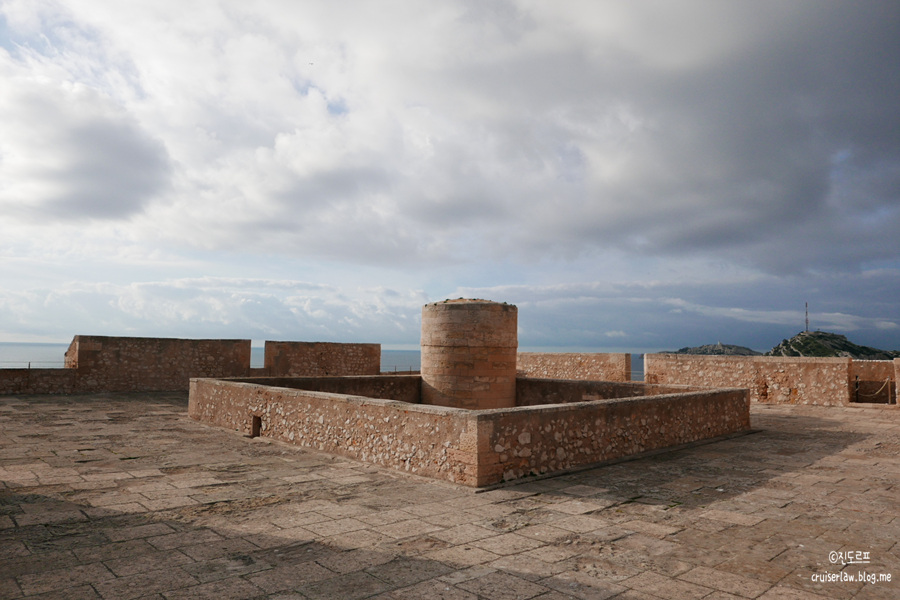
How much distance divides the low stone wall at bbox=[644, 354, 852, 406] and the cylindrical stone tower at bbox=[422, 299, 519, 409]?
8452 millimetres

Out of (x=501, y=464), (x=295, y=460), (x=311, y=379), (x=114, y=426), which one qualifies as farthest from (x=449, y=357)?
(x=114, y=426)

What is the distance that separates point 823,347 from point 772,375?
97.5ft

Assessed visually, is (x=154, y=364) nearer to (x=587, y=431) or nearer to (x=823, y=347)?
(x=587, y=431)

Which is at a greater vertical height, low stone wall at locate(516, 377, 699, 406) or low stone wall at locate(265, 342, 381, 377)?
low stone wall at locate(265, 342, 381, 377)

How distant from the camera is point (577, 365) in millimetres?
21938

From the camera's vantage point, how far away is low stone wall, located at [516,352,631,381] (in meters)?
20.7

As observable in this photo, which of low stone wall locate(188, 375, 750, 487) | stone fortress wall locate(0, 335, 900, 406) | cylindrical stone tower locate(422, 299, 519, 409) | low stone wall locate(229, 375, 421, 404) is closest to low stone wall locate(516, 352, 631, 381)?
stone fortress wall locate(0, 335, 900, 406)

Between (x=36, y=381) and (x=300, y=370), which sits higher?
(x=300, y=370)

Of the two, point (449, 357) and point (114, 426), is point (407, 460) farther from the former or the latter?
point (114, 426)

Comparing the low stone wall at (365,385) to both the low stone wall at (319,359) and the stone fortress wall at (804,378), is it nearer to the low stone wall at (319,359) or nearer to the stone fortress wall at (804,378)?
the low stone wall at (319,359)

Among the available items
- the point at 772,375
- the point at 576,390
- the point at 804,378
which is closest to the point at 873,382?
the point at 804,378

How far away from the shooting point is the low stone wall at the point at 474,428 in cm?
663

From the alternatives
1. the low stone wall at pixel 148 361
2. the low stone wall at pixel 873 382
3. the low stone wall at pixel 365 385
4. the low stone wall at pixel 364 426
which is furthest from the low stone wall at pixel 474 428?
the low stone wall at pixel 873 382

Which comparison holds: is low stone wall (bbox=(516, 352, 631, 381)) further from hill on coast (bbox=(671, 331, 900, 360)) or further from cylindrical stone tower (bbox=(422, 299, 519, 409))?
hill on coast (bbox=(671, 331, 900, 360))
